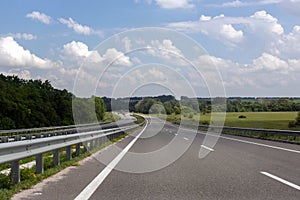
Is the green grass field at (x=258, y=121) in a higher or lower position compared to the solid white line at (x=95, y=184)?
higher

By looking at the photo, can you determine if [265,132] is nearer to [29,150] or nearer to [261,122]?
[29,150]

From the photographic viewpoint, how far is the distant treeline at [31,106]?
77.1 meters

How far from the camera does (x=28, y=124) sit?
82.2 meters

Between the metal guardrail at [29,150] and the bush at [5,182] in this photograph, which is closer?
the metal guardrail at [29,150]

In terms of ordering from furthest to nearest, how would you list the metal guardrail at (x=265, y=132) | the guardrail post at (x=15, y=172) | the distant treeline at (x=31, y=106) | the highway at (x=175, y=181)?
the distant treeline at (x=31, y=106)
the metal guardrail at (x=265, y=132)
the guardrail post at (x=15, y=172)
the highway at (x=175, y=181)

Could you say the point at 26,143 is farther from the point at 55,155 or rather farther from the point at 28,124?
the point at 28,124

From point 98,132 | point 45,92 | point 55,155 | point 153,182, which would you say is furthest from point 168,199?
point 45,92

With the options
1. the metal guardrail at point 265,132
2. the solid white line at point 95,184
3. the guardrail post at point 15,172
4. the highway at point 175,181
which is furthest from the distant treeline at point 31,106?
the guardrail post at point 15,172

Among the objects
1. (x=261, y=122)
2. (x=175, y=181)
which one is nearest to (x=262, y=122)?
(x=261, y=122)

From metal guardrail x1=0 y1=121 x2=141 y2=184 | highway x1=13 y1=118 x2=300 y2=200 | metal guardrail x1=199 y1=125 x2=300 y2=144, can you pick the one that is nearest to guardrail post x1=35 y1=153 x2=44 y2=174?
metal guardrail x1=0 y1=121 x2=141 y2=184

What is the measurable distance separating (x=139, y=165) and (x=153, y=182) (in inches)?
131

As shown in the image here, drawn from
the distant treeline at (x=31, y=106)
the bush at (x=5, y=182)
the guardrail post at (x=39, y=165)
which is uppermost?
the distant treeline at (x=31, y=106)

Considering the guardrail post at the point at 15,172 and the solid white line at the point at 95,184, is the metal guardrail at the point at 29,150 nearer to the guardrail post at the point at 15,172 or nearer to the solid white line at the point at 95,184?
the guardrail post at the point at 15,172

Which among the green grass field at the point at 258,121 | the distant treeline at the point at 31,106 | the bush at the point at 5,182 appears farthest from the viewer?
the distant treeline at the point at 31,106
